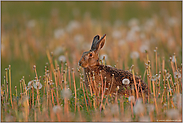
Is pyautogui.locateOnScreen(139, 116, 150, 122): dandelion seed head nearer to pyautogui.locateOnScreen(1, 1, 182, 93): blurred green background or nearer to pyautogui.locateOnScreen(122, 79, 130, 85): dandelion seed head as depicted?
pyautogui.locateOnScreen(122, 79, 130, 85): dandelion seed head

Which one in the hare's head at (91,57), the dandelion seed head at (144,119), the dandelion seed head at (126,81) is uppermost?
the hare's head at (91,57)

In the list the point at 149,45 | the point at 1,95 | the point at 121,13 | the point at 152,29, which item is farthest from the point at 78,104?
the point at 121,13

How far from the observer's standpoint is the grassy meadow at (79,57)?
17.3 feet

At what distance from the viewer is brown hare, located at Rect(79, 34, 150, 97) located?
588 centimetres

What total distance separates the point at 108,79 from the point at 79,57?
4396mm

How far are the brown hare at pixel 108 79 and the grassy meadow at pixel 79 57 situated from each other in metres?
0.18

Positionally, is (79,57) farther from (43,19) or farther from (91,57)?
(43,19)

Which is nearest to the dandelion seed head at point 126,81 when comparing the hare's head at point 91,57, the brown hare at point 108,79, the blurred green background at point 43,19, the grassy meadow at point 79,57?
the brown hare at point 108,79

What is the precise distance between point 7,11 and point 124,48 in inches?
350

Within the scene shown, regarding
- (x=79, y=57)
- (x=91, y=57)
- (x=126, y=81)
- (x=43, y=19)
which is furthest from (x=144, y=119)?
(x=43, y=19)

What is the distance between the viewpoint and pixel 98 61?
661 centimetres

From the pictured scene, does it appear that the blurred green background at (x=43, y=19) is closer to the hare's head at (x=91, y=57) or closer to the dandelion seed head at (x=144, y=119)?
the hare's head at (x=91, y=57)

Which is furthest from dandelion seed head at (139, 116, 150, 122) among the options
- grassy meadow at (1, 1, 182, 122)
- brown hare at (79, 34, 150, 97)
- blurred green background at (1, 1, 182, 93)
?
blurred green background at (1, 1, 182, 93)

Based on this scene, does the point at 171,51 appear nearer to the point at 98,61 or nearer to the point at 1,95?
the point at 98,61
